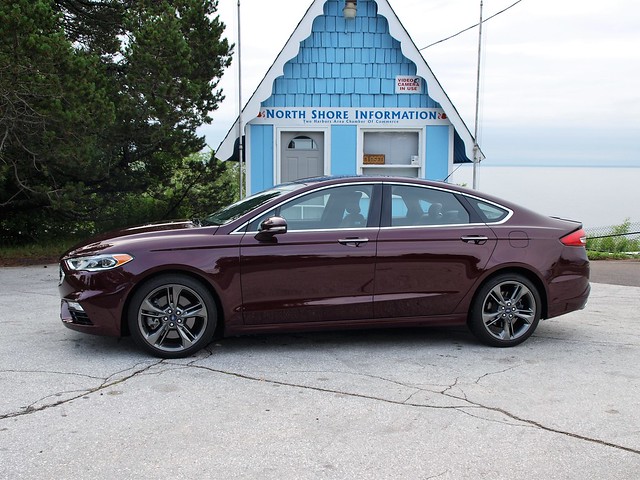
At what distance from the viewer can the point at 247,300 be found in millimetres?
5520

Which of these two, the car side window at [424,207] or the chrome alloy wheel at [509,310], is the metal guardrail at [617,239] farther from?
the car side window at [424,207]

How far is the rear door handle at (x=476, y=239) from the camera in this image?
233 inches

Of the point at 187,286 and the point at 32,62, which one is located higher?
the point at 32,62

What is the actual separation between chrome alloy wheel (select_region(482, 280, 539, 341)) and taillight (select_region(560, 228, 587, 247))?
610 mm

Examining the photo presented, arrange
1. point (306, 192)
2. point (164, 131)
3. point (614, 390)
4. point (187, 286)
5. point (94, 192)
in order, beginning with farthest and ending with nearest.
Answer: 1. point (94, 192)
2. point (164, 131)
3. point (306, 192)
4. point (187, 286)
5. point (614, 390)

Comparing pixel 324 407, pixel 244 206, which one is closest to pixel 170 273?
pixel 244 206

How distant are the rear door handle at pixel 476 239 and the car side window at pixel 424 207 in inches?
6.8

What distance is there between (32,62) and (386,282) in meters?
6.30

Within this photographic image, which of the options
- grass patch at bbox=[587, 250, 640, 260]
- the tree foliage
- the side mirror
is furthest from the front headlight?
grass patch at bbox=[587, 250, 640, 260]

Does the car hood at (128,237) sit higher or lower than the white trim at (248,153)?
lower

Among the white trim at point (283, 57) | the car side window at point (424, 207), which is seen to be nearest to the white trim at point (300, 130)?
the white trim at point (283, 57)

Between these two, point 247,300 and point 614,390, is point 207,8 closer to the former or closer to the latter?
point 247,300

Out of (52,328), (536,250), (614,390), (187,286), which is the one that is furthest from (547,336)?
(52,328)

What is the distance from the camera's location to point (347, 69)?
12.5m
